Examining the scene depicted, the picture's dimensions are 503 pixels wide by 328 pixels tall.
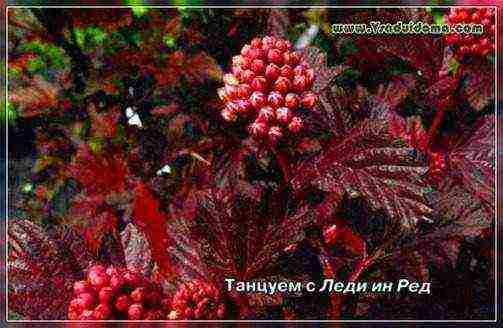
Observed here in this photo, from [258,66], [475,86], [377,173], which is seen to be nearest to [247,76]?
[258,66]

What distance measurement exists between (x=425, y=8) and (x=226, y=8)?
19cm

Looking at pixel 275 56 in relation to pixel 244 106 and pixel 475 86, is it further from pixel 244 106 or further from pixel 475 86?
pixel 475 86

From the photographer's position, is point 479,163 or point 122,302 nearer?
point 122,302

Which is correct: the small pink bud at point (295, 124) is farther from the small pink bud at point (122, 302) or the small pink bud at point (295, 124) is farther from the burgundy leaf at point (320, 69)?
the small pink bud at point (122, 302)

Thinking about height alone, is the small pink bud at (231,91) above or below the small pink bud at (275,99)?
above

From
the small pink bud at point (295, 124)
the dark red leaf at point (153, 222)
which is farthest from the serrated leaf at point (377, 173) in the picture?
the dark red leaf at point (153, 222)

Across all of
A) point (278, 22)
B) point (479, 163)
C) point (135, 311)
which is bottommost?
point (135, 311)

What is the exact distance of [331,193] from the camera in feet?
2.00

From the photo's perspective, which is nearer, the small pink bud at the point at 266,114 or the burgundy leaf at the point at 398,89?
the small pink bud at the point at 266,114

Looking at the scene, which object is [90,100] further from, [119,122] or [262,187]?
[262,187]

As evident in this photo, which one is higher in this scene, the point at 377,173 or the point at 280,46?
the point at 280,46

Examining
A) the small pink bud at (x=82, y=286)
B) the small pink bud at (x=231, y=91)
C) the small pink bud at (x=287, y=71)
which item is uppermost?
the small pink bud at (x=287, y=71)

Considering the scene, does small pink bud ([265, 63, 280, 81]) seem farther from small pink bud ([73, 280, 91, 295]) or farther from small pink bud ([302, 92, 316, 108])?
small pink bud ([73, 280, 91, 295])

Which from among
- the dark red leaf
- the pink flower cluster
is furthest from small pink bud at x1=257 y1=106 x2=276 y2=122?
the dark red leaf
